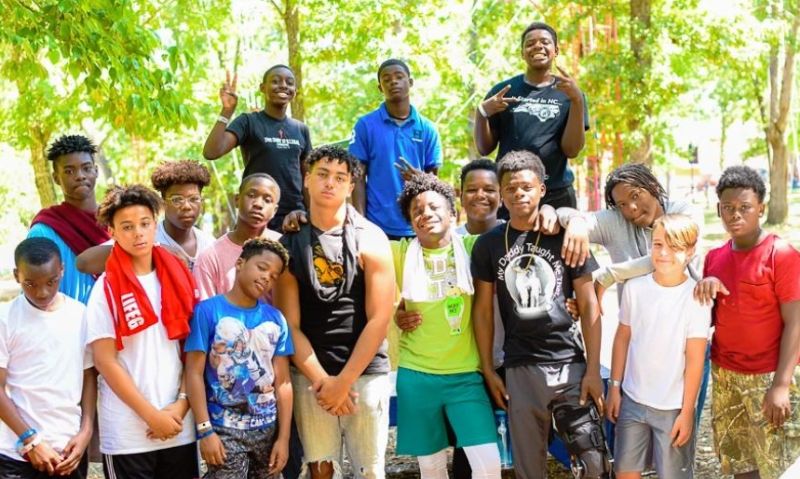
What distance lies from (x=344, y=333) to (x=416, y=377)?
1.51 ft

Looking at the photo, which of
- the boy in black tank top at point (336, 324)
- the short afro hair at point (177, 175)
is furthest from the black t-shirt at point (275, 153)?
the boy in black tank top at point (336, 324)

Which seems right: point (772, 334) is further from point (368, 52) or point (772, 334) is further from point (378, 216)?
point (368, 52)

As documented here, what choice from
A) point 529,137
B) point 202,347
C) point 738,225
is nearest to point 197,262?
point 202,347

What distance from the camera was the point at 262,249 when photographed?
396 centimetres

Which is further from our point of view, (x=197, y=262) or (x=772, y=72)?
(x=772, y=72)

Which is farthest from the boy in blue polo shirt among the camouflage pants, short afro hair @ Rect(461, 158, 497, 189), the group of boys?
the camouflage pants

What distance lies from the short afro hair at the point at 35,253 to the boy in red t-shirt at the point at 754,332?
3111 mm

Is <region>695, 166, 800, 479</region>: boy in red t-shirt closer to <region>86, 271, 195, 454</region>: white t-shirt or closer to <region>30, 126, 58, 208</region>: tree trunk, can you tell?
<region>86, 271, 195, 454</region>: white t-shirt

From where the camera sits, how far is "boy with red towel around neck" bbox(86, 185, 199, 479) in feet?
12.4

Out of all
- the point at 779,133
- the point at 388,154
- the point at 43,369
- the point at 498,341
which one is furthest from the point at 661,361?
the point at 779,133

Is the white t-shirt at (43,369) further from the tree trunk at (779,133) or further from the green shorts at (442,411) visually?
the tree trunk at (779,133)

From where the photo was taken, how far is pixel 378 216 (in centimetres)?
549

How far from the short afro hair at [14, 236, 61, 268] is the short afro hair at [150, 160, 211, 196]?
81 cm

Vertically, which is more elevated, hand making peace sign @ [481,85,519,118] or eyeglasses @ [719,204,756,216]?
hand making peace sign @ [481,85,519,118]
